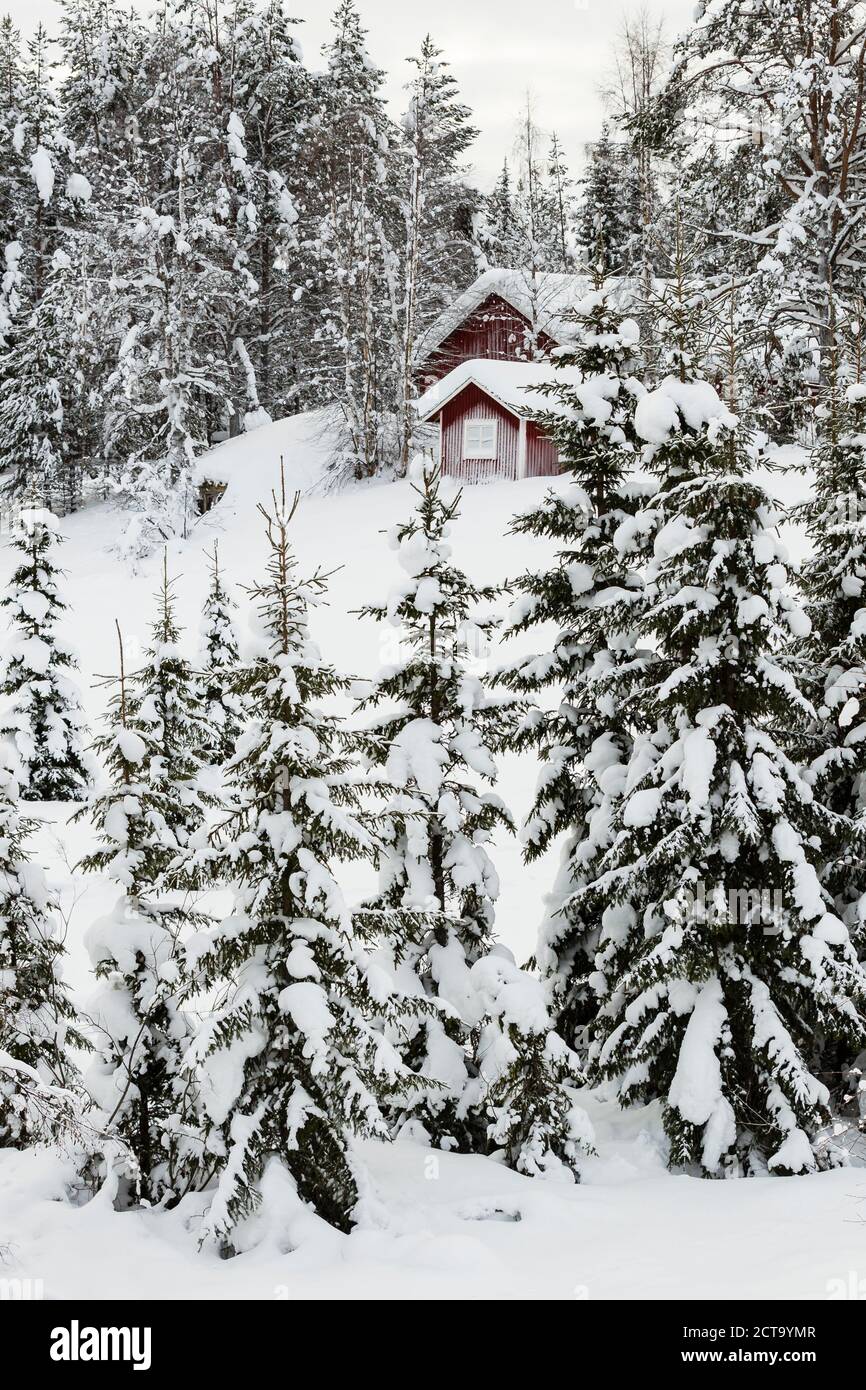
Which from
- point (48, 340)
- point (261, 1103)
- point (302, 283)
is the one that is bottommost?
point (261, 1103)

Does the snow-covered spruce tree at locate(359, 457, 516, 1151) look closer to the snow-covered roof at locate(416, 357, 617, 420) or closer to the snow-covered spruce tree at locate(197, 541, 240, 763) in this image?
the snow-covered spruce tree at locate(197, 541, 240, 763)

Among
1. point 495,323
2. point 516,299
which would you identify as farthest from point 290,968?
point 495,323

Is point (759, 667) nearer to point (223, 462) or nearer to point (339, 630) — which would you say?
point (339, 630)

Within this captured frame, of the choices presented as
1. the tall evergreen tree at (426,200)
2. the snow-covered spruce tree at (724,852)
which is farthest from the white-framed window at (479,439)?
the snow-covered spruce tree at (724,852)

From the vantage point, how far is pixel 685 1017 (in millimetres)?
8617

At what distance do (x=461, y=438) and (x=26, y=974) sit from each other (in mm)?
28659

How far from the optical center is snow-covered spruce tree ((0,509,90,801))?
18.6 m

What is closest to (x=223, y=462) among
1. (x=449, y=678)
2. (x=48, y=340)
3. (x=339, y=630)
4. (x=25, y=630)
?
(x=48, y=340)

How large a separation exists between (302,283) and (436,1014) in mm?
38949

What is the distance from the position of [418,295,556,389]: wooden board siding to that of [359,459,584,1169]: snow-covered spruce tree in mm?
31559

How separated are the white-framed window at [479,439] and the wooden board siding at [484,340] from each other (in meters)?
4.96

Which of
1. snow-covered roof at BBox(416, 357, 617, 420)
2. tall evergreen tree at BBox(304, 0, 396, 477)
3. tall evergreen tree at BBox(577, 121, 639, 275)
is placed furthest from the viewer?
tall evergreen tree at BBox(577, 121, 639, 275)

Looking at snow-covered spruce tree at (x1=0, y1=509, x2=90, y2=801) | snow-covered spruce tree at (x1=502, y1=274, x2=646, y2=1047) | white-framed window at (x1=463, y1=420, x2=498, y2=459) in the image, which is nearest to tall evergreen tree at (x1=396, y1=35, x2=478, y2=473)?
white-framed window at (x1=463, y1=420, x2=498, y2=459)

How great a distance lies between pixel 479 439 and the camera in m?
34.7
